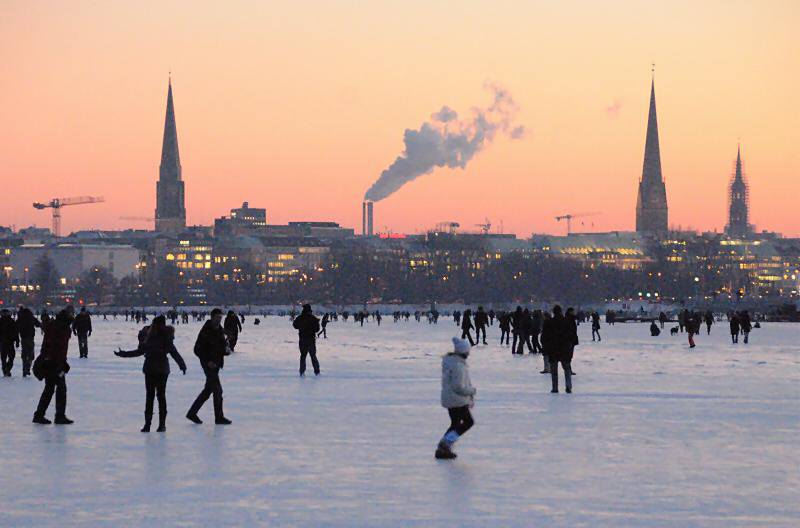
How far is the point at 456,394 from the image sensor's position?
47.0ft

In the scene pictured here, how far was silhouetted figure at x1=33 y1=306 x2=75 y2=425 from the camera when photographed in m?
17.1

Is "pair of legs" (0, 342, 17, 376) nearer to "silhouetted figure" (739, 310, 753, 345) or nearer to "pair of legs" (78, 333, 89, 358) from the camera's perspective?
"pair of legs" (78, 333, 89, 358)

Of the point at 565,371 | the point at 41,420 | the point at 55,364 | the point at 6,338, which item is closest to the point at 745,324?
the point at 6,338

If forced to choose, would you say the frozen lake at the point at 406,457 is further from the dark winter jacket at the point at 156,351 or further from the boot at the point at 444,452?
the dark winter jacket at the point at 156,351

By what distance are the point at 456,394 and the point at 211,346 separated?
156 inches

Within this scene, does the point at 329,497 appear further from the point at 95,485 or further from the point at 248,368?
the point at 248,368

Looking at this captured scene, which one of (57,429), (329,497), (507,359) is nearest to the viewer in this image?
(329,497)

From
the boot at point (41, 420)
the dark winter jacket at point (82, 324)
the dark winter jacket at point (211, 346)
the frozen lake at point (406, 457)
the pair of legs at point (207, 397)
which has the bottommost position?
the frozen lake at point (406, 457)

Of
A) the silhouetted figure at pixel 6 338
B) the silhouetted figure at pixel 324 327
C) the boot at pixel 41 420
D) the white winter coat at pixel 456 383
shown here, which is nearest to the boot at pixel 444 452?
the white winter coat at pixel 456 383

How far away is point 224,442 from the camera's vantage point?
15883mm

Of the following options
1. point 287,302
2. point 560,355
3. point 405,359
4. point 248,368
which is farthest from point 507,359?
point 287,302

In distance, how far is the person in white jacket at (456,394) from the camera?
1424cm

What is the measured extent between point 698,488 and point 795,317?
93.8m

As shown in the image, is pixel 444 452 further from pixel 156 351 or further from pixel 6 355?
pixel 6 355
